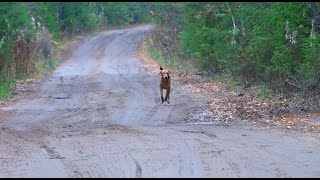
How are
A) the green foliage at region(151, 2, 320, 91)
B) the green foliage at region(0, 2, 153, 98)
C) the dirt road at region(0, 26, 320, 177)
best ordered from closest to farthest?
the dirt road at region(0, 26, 320, 177) < the green foliage at region(151, 2, 320, 91) < the green foliage at region(0, 2, 153, 98)

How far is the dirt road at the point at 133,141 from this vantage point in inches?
350

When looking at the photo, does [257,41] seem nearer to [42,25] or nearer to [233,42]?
[233,42]

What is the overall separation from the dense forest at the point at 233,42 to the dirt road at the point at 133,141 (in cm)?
204

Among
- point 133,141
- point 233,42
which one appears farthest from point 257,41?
point 133,141

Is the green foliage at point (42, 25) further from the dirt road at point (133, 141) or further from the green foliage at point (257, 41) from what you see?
the green foliage at point (257, 41)

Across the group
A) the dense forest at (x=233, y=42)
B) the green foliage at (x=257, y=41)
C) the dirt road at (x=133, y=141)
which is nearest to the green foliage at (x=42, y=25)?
the dense forest at (x=233, y=42)

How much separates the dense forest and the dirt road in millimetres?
2036

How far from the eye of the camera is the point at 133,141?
448 inches

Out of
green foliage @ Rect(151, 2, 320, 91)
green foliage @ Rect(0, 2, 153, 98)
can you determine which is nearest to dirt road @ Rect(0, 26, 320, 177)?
green foliage @ Rect(151, 2, 320, 91)

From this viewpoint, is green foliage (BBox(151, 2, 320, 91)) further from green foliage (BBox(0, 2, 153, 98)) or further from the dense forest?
green foliage (BBox(0, 2, 153, 98))

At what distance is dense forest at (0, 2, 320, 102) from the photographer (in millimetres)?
15570

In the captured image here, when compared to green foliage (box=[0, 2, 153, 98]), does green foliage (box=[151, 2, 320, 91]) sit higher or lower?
higher

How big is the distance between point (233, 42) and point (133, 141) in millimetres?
10099

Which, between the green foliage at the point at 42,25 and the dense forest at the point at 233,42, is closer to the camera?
the dense forest at the point at 233,42
